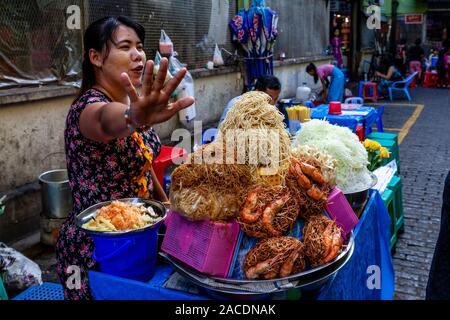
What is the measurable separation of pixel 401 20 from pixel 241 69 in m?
22.7

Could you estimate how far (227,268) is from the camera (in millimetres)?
1852

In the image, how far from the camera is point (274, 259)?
178 centimetres

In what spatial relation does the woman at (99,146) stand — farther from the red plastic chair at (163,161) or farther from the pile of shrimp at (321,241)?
the red plastic chair at (163,161)

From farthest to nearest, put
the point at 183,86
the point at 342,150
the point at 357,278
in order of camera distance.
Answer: the point at 183,86
the point at 342,150
the point at 357,278

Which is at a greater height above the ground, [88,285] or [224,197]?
[224,197]

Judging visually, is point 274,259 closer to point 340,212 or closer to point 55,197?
point 340,212

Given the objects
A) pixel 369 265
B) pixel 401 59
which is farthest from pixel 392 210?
pixel 401 59

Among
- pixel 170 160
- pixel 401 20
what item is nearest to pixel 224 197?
pixel 170 160

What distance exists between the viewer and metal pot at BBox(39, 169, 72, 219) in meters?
4.67

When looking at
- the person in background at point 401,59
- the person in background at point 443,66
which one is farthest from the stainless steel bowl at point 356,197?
the person in background at point 443,66

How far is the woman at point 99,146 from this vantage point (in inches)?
83.4

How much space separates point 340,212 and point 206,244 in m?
0.77

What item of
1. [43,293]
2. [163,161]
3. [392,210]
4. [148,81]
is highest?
[148,81]

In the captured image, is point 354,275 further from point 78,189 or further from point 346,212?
point 78,189
